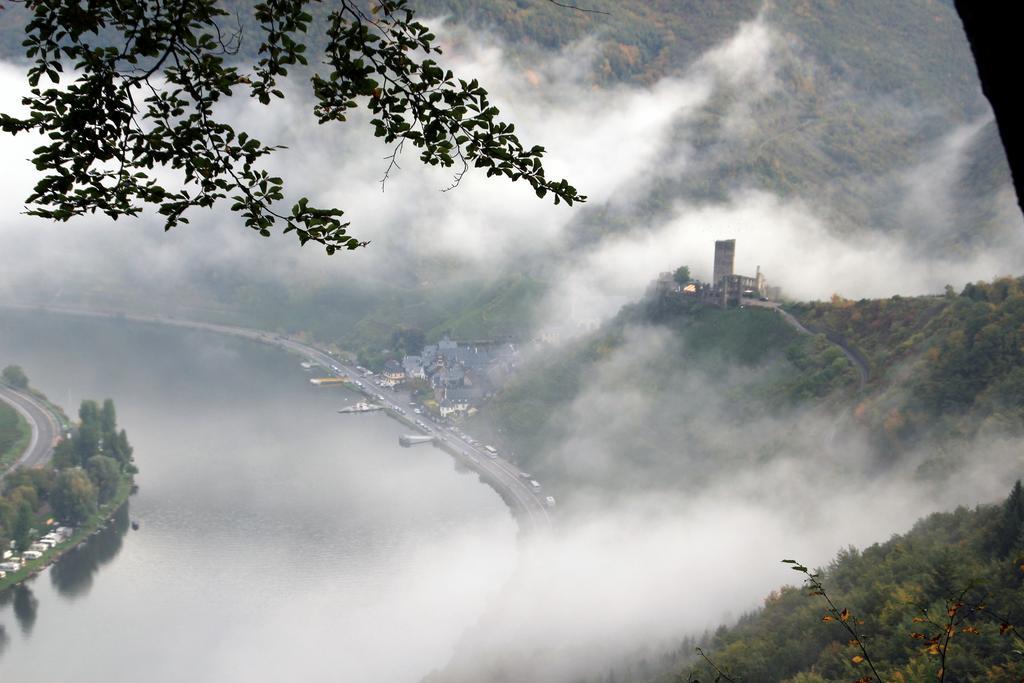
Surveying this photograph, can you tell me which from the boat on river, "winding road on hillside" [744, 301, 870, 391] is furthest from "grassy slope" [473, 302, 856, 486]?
the boat on river

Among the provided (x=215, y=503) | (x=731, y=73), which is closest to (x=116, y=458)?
(x=215, y=503)

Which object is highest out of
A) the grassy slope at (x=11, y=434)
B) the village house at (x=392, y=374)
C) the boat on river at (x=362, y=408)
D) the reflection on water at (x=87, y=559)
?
the village house at (x=392, y=374)

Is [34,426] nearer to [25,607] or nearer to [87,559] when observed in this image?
[87,559]

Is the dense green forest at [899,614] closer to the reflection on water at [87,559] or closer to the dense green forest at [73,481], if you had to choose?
the reflection on water at [87,559]

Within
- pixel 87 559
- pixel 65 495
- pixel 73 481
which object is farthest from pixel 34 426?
pixel 87 559

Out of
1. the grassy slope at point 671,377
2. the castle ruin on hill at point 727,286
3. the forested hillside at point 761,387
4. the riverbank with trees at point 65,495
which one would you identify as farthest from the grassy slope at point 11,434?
the castle ruin on hill at point 727,286

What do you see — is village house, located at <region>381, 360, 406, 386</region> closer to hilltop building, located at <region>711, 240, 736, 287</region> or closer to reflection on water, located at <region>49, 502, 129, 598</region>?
reflection on water, located at <region>49, 502, 129, 598</region>
